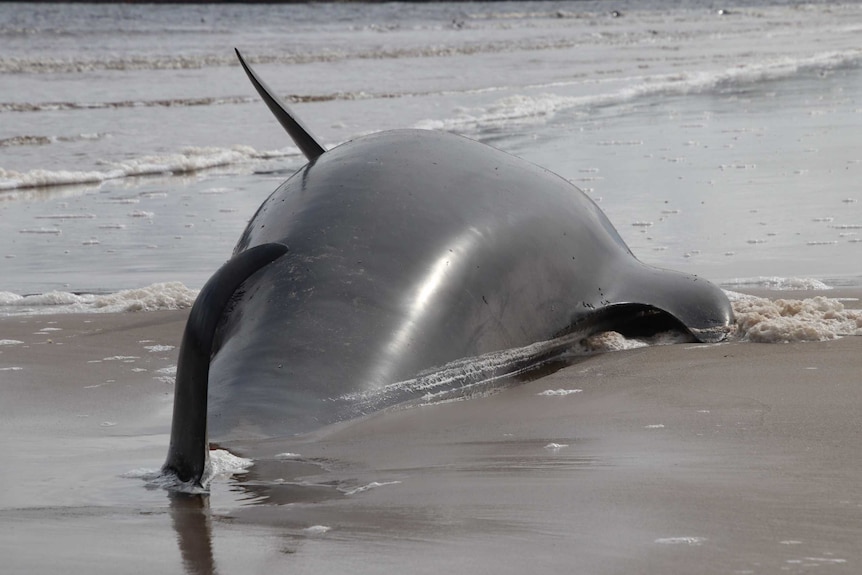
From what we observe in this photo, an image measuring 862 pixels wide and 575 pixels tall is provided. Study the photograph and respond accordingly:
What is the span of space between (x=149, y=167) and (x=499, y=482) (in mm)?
10726

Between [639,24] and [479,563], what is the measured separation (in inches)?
1970

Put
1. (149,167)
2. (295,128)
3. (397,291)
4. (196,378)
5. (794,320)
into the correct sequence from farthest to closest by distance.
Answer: (149,167) < (295,128) < (794,320) < (397,291) < (196,378)

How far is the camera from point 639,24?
51188 mm

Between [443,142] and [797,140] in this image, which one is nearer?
[443,142]

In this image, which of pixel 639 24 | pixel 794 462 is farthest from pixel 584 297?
pixel 639 24

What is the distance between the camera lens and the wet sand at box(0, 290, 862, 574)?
3105 millimetres

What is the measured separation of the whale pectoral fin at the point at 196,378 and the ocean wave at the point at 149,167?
9.81 meters

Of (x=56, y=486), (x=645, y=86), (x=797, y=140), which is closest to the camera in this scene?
(x=56, y=486)

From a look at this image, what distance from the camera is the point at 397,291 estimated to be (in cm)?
455

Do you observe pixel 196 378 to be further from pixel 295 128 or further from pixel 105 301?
pixel 105 301

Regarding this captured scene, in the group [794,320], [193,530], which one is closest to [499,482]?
[193,530]

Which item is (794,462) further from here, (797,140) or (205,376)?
(797,140)

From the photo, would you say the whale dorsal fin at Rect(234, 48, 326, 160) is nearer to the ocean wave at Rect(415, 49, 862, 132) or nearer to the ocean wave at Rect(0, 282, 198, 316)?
the ocean wave at Rect(0, 282, 198, 316)

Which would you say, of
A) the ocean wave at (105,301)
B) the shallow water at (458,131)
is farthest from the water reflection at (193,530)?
the shallow water at (458,131)
